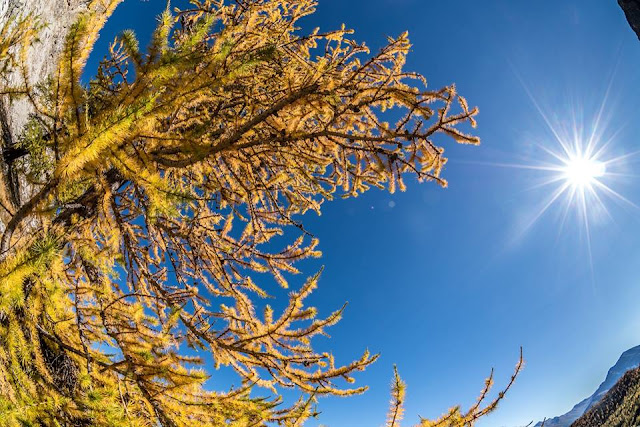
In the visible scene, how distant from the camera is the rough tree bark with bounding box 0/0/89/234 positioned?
8.07ft

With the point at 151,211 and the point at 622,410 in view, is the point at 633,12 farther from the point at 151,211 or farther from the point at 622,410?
the point at 151,211

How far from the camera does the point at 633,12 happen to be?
21875 millimetres

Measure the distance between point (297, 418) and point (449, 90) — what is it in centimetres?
269

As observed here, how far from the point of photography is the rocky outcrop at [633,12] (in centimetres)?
2133

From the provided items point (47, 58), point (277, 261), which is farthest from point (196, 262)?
point (47, 58)

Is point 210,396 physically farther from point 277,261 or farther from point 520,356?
point 520,356

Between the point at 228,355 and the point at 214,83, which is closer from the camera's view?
the point at 214,83

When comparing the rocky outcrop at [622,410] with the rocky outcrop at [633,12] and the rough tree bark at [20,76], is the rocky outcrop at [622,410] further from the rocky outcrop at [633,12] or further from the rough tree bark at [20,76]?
the rough tree bark at [20,76]

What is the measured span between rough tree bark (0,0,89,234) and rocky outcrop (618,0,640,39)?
101 feet

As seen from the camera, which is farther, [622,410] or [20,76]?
[622,410]

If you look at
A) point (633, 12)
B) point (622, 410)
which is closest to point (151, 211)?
point (633, 12)

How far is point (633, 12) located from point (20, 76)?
106ft

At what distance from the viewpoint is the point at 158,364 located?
93.0 inches

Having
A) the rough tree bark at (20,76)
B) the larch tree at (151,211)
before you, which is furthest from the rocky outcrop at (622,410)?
the rough tree bark at (20,76)
